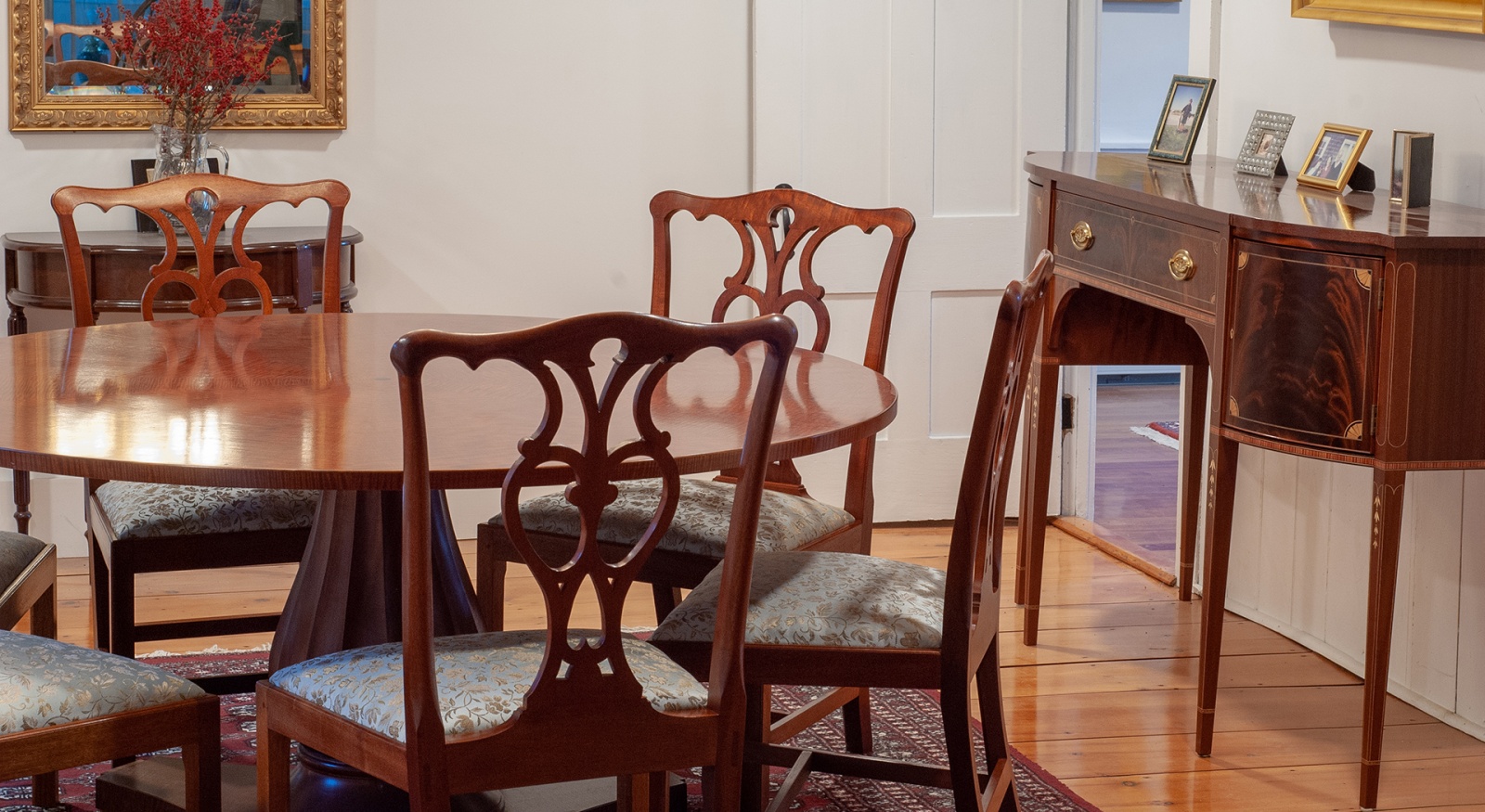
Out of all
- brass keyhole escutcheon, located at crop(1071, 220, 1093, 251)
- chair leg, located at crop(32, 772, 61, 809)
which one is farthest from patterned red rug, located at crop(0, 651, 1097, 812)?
→ brass keyhole escutcheon, located at crop(1071, 220, 1093, 251)

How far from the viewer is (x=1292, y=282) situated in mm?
2549

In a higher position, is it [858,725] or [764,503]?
[764,503]

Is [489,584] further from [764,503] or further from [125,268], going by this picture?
[125,268]

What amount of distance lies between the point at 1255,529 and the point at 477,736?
2.46 metres

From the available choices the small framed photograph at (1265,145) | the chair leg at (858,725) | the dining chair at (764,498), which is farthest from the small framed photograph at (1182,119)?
the chair leg at (858,725)

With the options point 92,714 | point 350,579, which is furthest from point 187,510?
point 92,714

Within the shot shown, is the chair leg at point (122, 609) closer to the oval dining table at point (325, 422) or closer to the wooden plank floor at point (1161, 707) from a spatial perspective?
the oval dining table at point (325, 422)

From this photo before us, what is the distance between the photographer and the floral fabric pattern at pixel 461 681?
1.71 metres

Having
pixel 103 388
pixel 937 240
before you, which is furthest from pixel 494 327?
pixel 937 240

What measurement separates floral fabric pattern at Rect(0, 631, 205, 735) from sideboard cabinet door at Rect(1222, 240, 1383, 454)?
67.9 inches

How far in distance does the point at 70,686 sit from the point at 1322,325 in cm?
190

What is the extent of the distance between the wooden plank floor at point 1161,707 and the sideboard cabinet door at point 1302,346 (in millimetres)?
634

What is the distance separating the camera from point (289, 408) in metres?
2.02

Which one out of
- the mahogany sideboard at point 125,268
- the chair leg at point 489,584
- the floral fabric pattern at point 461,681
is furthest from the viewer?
the mahogany sideboard at point 125,268
